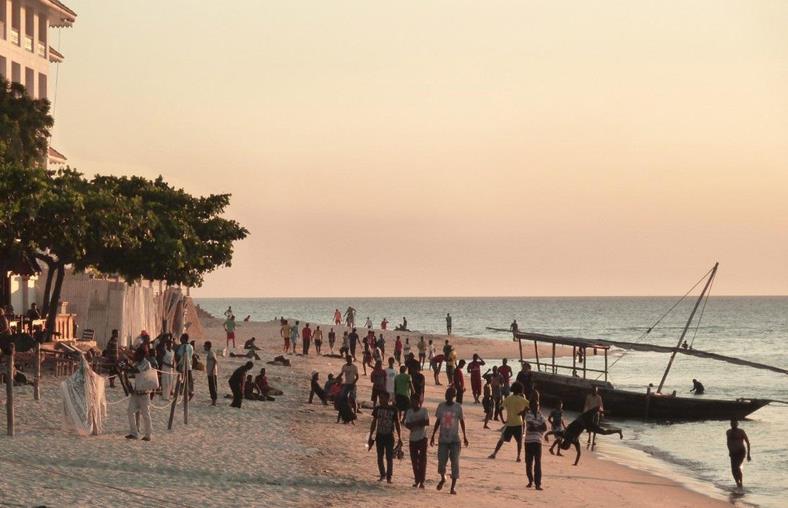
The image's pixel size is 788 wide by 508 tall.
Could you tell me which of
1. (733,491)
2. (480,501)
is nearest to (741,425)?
(733,491)

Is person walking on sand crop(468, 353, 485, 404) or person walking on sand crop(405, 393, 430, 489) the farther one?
person walking on sand crop(468, 353, 485, 404)

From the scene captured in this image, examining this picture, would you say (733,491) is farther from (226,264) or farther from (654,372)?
(654,372)

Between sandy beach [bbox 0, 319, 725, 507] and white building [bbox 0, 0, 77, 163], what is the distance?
2845 cm

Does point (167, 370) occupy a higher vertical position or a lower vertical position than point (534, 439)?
higher

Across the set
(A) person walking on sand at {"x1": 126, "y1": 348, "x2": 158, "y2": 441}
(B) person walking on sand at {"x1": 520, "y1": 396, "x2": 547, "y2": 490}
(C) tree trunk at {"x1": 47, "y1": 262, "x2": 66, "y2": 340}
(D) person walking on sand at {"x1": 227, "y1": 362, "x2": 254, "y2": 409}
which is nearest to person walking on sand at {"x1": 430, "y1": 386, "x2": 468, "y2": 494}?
(B) person walking on sand at {"x1": 520, "y1": 396, "x2": 547, "y2": 490}

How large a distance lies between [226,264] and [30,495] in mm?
29572

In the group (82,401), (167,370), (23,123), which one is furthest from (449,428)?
(23,123)

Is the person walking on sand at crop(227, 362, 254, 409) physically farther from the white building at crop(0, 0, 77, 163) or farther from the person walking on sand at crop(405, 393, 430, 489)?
the white building at crop(0, 0, 77, 163)

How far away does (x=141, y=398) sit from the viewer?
21.4 metres

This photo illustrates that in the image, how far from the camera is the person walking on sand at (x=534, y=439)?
66.2 feet

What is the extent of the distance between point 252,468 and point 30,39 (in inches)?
1601

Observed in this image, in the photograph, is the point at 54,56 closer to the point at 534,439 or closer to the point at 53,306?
the point at 53,306

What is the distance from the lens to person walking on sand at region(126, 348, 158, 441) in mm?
20891

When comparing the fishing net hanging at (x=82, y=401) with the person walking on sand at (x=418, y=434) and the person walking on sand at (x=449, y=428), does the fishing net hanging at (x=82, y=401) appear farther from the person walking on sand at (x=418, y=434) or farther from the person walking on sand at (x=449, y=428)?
the person walking on sand at (x=449, y=428)
